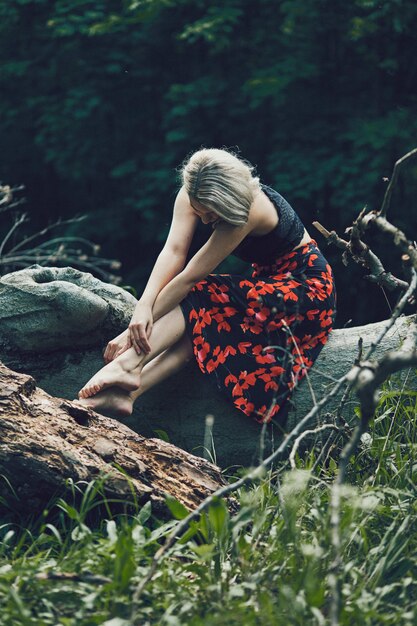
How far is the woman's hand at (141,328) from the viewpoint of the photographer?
3666 millimetres

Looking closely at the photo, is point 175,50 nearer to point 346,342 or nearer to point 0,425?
point 346,342

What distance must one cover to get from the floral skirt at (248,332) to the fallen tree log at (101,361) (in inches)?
4.2

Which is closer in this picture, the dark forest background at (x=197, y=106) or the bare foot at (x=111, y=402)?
the bare foot at (x=111, y=402)

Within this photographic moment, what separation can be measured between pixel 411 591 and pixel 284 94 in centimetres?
608

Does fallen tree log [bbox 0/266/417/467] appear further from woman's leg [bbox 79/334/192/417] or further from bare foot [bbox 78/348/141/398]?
bare foot [bbox 78/348/141/398]

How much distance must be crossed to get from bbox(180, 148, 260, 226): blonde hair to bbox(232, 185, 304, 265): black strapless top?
1.00 feet

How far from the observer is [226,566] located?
8.52ft

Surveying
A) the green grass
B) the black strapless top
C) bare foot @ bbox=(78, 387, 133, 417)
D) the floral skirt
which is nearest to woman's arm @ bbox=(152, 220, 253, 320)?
the floral skirt

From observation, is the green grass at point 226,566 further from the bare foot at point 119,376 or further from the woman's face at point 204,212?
the woman's face at point 204,212

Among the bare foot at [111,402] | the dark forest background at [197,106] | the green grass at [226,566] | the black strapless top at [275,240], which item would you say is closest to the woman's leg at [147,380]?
the bare foot at [111,402]

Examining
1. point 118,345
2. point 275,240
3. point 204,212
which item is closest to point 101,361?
point 118,345

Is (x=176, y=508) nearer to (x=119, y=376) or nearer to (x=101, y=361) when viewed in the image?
(x=119, y=376)

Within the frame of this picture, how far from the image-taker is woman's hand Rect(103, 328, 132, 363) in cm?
379

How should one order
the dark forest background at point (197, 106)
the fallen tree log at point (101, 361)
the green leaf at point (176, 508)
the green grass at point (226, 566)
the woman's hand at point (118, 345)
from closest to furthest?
the green grass at point (226, 566)
the green leaf at point (176, 508)
the woman's hand at point (118, 345)
the fallen tree log at point (101, 361)
the dark forest background at point (197, 106)
